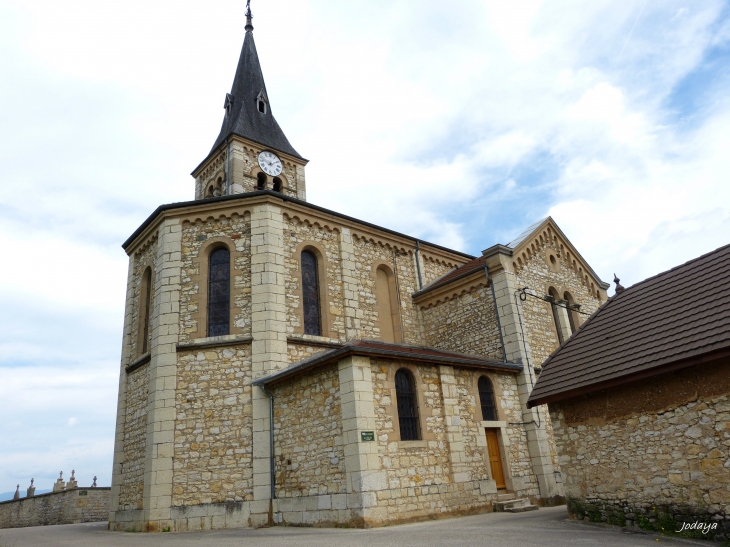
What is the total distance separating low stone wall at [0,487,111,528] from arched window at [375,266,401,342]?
50.9 ft

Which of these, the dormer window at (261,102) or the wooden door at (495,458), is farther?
the dormer window at (261,102)

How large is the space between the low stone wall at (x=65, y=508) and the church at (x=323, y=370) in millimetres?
10025

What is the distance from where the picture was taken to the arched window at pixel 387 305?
59.2ft

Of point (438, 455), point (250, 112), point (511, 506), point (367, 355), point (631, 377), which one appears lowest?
point (511, 506)

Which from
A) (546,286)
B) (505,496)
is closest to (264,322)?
(505,496)

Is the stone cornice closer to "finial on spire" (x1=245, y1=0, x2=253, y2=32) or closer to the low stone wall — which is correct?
the low stone wall

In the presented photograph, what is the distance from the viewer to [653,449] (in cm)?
941

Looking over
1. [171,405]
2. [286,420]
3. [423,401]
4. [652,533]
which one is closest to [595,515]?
[652,533]

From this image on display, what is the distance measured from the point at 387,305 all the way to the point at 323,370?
20.5ft

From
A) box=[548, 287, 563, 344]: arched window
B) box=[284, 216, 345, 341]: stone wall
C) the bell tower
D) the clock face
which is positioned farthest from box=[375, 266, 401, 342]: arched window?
the clock face

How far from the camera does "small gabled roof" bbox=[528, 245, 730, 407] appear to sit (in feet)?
29.8

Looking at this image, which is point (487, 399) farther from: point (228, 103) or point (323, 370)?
point (228, 103)

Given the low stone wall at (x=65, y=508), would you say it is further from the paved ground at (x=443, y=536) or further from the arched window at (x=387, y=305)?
the arched window at (x=387, y=305)

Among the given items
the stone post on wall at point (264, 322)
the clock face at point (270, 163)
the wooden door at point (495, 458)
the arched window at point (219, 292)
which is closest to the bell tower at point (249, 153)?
the clock face at point (270, 163)
